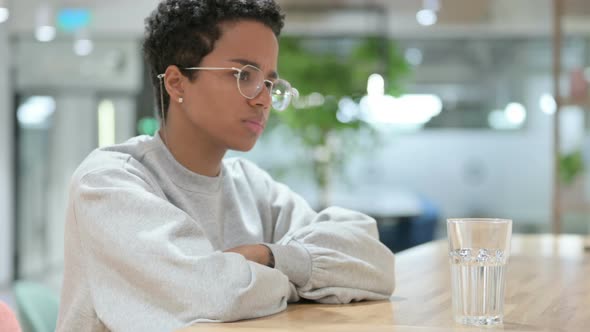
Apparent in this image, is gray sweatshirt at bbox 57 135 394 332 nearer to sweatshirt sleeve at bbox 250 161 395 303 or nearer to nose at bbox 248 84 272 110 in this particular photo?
sweatshirt sleeve at bbox 250 161 395 303

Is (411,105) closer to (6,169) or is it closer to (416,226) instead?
(416,226)

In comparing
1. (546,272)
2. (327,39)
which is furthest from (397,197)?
(546,272)

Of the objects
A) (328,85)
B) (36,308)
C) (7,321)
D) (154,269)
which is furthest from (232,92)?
(328,85)

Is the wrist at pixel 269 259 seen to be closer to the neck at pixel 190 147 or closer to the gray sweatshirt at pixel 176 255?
the gray sweatshirt at pixel 176 255

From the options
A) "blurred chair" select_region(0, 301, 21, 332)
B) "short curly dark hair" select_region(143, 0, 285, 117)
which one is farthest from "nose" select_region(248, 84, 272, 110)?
"blurred chair" select_region(0, 301, 21, 332)

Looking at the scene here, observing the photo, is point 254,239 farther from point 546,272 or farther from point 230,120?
point 546,272

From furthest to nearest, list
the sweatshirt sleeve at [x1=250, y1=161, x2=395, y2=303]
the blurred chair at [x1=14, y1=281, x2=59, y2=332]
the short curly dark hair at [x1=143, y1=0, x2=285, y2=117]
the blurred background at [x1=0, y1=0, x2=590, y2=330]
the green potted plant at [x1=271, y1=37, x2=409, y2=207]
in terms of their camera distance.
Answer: the green potted plant at [x1=271, y1=37, x2=409, y2=207]
the blurred background at [x1=0, y1=0, x2=590, y2=330]
the blurred chair at [x1=14, y1=281, x2=59, y2=332]
the short curly dark hair at [x1=143, y1=0, x2=285, y2=117]
the sweatshirt sleeve at [x1=250, y1=161, x2=395, y2=303]

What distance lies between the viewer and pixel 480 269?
3.76 feet

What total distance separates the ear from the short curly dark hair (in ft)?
0.04

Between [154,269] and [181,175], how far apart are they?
13.2 inches

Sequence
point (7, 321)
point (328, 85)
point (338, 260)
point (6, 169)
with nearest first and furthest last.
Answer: point (7, 321) → point (338, 260) → point (328, 85) → point (6, 169)

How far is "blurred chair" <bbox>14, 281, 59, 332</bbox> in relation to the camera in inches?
76.0

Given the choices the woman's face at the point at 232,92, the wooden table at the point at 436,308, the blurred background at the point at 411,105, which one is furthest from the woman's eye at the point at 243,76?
the blurred background at the point at 411,105

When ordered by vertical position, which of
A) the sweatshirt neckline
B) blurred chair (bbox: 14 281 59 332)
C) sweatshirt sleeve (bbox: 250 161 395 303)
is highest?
the sweatshirt neckline
